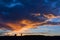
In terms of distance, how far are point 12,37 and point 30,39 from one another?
3520 mm

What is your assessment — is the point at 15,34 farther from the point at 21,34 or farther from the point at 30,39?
the point at 30,39

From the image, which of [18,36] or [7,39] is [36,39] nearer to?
[18,36]

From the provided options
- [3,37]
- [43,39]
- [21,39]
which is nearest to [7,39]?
[3,37]

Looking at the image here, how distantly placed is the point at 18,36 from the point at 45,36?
205 inches

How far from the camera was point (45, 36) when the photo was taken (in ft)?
88.9

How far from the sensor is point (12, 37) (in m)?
27.2

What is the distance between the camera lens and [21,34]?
27.0 metres

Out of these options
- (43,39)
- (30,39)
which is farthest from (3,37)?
(43,39)

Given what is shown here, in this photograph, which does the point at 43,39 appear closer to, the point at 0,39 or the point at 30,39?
the point at 30,39

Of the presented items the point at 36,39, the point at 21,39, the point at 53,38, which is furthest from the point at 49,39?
the point at 21,39

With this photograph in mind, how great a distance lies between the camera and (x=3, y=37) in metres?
27.7

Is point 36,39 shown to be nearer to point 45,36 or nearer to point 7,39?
point 45,36

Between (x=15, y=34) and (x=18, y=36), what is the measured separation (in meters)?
0.75

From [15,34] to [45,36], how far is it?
5.84m
